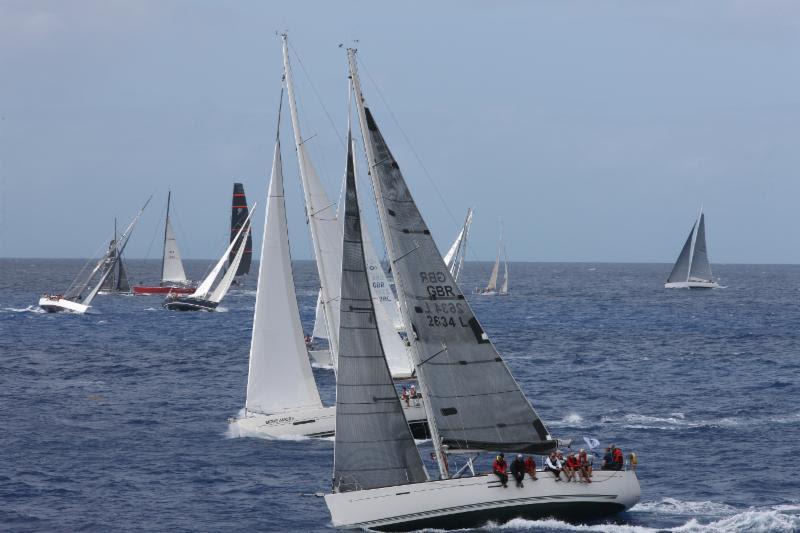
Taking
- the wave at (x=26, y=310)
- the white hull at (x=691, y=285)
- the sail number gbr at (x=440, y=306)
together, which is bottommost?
the wave at (x=26, y=310)

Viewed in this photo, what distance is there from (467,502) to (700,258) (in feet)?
506

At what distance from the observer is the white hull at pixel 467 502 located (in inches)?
1204

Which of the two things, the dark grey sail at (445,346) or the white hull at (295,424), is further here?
the white hull at (295,424)

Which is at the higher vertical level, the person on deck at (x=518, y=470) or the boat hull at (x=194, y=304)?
the boat hull at (x=194, y=304)

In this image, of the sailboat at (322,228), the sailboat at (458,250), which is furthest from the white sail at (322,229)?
the sailboat at (458,250)

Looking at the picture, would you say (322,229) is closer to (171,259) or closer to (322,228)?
(322,228)

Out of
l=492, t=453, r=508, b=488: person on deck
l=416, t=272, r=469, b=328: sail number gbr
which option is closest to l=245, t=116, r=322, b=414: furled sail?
l=416, t=272, r=469, b=328: sail number gbr

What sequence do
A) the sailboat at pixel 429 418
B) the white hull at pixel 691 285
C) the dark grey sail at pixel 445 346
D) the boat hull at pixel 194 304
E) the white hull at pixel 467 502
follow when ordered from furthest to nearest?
1. the white hull at pixel 691 285
2. the boat hull at pixel 194 304
3. the dark grey sail at pixel 445 346
4. the sailboat at pixel 429 418
5. the white hull at pixel 467 502

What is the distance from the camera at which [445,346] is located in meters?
31.8

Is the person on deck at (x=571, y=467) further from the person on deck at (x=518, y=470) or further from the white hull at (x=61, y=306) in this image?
the white hull at (x=61, y=306)

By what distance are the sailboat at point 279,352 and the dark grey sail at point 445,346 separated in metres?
13.2

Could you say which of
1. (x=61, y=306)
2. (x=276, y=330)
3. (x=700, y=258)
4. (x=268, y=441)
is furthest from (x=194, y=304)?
(x=700, y=258)

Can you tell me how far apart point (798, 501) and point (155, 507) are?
20985 millimetres

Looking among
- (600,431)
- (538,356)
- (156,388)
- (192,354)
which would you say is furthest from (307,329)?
(600,431)
